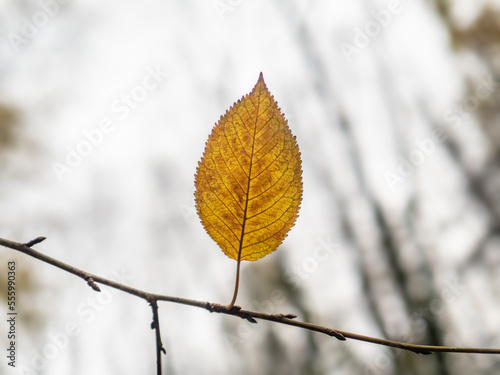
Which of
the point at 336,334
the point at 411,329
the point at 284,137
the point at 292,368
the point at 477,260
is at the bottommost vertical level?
the point at 336,334

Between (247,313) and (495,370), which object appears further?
(495,370)

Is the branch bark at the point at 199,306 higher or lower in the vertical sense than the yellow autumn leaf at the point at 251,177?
lower

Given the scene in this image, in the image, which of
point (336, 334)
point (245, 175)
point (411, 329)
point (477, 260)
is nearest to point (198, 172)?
point (245, 175)

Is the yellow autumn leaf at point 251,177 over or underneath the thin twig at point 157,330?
over

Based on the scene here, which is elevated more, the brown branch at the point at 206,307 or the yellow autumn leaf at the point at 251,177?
the yellow autumn leaf at the point at 251,177

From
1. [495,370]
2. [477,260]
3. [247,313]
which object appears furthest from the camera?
[495,370]

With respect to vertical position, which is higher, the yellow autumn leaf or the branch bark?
the yellow autumn leaf

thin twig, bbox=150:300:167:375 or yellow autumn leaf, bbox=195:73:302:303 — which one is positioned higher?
yellow autumn leaf, bbox=195:73:302:303

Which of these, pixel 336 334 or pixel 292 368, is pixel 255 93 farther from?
pixel 292 368
